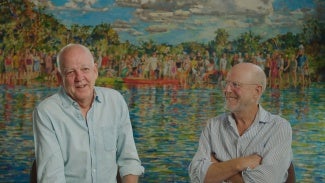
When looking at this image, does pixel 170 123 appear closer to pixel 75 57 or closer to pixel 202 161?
pixel 202 161

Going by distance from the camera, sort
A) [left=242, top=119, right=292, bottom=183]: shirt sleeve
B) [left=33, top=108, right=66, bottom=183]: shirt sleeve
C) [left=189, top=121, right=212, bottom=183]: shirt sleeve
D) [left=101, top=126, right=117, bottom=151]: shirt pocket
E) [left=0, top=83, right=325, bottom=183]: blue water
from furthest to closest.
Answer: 1. [left=0, top=83, right=325, bottom=183]: blue water
2. [left=189, top=121, right=212, bottom=183]: shirt sleeve
3. [left=242, top=119, right=292, bottom=183]: shirt sleeve
4. [left=101, top=126, right=117, bottom=151]: shirt pocket
5. [left=33, top=108, right=66, bottom=183]: shirt sleeve

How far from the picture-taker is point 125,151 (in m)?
2.52

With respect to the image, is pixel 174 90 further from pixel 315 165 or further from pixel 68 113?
pixel 68 113

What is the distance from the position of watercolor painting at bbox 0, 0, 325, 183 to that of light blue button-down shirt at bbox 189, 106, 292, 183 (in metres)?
1.94

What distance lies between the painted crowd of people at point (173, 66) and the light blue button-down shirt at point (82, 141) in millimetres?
2430

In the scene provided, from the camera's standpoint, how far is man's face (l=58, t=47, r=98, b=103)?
236 centimetres

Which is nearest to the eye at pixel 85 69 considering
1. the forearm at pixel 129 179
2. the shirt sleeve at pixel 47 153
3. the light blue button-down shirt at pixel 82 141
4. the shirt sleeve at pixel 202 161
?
the light blue button-down shirt at pixel 82 141

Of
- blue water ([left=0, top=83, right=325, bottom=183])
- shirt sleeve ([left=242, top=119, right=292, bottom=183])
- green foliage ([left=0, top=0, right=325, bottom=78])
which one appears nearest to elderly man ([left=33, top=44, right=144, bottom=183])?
shirt sleeve ([left=242, top=119, right=292, bottom=183])

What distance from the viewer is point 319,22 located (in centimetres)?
500

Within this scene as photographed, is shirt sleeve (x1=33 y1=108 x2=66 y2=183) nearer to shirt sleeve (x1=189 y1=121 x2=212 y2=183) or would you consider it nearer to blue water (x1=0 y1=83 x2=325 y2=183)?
shirt sleeve (x1=189 y1=121 x2=212 y2=183)

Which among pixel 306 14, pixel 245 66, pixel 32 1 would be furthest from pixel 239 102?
pixel 32 1

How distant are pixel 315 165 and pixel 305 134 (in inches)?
12.0

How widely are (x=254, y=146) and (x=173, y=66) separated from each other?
2.27 m

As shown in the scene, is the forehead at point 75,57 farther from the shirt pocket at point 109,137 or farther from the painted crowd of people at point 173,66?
the painted crowd of people at point 173,66
